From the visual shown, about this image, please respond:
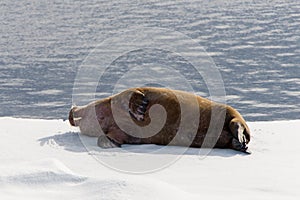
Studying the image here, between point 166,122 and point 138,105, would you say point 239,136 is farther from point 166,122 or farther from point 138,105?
point 138,105

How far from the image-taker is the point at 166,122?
6.73 meters

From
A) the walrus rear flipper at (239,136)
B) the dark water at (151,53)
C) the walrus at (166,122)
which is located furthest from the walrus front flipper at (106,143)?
the dark water at (151,53)

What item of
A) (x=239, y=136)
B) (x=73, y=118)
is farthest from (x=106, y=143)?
(x=239, y=136)

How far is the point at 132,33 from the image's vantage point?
21734mm

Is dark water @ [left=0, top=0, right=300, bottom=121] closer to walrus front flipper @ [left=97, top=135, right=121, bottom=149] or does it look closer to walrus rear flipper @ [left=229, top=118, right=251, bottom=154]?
walrus rear flipper @ [left=229, top=118, right=251, bottom=154]

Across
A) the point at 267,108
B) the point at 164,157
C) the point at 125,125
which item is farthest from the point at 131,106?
the point at 267,108

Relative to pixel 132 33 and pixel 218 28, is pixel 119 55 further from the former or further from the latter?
pixel 218 28

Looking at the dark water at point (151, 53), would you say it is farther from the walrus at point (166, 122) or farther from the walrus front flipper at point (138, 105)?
the walrus front flipper at point (138, 105)

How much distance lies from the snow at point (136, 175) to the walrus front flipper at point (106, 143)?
9 centimetres

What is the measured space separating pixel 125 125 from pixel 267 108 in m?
6.69

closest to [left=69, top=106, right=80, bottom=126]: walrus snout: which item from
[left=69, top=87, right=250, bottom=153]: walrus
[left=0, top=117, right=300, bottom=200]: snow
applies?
[left=0, top=117, right=300, bottom=200]: snow

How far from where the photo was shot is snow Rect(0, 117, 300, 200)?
445cm

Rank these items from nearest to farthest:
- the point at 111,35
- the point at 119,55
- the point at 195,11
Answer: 1. the point at 119,55
2. the point at 111,35
3. the point at 195,11

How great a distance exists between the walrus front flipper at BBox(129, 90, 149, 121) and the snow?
36 centimetres
